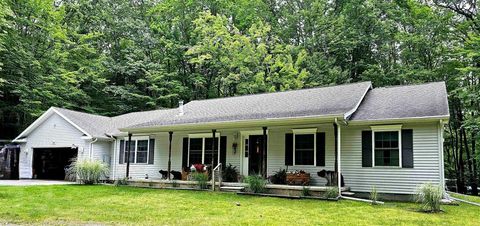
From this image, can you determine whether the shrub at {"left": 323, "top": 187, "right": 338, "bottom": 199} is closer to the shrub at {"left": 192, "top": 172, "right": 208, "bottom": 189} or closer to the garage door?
the shrub at {"left": 192, "top": 172, "right": 208, "bottom": 189}

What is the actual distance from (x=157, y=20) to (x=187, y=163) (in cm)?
1786

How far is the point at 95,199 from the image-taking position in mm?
11461

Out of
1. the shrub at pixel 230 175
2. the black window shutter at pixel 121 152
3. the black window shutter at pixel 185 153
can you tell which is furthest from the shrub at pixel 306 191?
the black window shutter at pixel 121 152

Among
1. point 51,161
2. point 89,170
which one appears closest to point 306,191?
point 89,170

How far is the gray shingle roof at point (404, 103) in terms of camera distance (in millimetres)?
11766

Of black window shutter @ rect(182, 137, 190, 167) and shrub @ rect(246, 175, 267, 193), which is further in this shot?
black window shutter @ rect(182, 137, 190, 167)

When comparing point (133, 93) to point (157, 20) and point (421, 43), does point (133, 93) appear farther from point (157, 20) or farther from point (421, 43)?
point (421, 43)

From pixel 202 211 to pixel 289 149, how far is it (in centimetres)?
557

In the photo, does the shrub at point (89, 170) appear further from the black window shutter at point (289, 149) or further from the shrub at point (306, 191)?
the shrub at point (306, 191)

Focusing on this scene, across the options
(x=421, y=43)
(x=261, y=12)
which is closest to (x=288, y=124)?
(x=421, y=43)

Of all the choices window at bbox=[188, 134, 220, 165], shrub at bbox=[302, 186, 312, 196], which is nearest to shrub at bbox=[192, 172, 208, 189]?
window at bbox=[188, 134, 220, 165]

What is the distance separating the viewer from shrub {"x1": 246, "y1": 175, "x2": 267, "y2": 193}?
495 inches

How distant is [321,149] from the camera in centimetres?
1348

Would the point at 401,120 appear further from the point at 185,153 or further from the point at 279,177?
the point at 185,153
